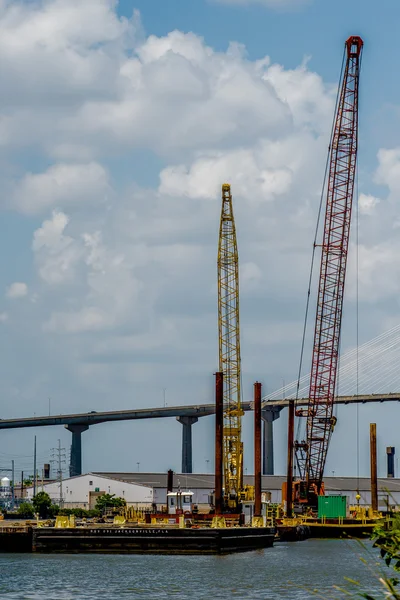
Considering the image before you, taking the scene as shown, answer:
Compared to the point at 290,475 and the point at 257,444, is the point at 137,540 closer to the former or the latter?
the point at 257,444

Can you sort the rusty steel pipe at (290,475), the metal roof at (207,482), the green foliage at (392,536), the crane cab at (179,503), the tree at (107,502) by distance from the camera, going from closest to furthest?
the green foliage at (392,536)
the crane cab at (179,503)
the rusty steel pipe at (290,475)
the tree at (107,502)
the metal roof at (207,482)

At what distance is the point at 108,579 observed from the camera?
5062cm

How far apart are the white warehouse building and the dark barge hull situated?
3282 inches

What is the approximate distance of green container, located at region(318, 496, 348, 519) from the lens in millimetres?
99500

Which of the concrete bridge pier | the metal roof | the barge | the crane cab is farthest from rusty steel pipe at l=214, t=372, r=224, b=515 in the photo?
the concrete bridge pier

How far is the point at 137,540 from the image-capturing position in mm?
63312

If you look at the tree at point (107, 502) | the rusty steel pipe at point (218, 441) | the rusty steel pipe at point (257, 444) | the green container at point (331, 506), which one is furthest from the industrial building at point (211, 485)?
the rusty steel pipe at point (218, 441)

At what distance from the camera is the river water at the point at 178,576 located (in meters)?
44.8

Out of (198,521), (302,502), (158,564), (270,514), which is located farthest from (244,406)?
(158,564)

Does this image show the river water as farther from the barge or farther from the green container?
the green container

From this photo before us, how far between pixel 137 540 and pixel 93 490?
96662mm

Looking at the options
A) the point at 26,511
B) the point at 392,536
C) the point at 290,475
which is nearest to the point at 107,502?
the point at 26,511

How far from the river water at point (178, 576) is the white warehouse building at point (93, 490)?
8175cm

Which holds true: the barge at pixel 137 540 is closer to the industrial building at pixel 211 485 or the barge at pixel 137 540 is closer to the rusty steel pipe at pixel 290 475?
the rusty steel pipe at pixel 290 475
